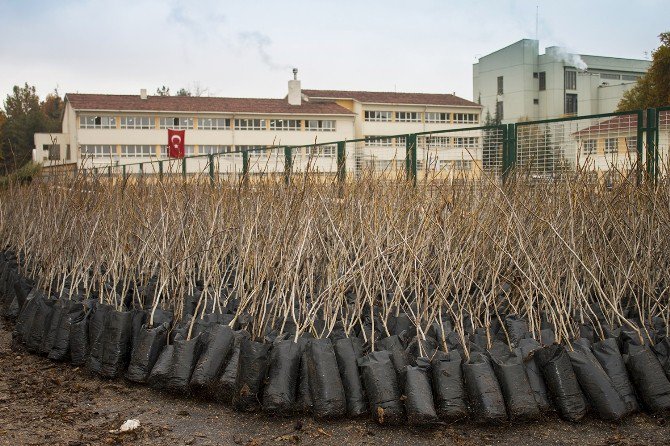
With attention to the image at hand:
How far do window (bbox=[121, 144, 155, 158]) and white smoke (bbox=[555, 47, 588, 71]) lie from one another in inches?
1231

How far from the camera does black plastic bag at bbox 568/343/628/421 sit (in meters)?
3.53

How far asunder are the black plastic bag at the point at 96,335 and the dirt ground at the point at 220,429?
0.40 m

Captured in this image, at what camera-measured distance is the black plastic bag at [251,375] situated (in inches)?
149

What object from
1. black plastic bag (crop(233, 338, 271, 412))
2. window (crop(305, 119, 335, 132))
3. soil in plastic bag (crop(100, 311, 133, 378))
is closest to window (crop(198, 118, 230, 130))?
window (crop(305, 119, 335, 132))

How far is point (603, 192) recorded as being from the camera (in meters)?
4.87

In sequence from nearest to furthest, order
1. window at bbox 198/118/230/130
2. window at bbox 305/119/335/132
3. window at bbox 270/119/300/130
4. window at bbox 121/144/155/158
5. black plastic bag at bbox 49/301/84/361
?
black plastic bag at bbox 49/301/84/361, window at bbox 121/144/155/158, window at bbox 198/118/230/130, window at bbox 305/119/335/132, window at bbox 270/119/300/130

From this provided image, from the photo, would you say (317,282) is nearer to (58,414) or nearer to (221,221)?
(221,221)

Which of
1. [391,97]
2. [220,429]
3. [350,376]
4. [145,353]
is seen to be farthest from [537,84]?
[220,429]

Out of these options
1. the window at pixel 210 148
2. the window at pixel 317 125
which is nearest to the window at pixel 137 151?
the window at pixel 210 148

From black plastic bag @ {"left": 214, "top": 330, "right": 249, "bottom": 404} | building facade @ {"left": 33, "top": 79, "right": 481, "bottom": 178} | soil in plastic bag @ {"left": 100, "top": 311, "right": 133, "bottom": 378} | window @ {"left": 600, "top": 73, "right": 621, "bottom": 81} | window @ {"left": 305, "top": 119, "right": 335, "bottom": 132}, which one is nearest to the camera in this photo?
black plastic bag @ {"left": 214, "top": 330, "right": 249, "bottom": 404}

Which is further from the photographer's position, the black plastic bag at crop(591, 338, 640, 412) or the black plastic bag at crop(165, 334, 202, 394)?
the black plastic bag at crop(165, 334, 202, 394)

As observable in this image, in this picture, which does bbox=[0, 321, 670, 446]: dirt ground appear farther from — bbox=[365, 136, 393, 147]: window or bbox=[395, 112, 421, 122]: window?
bbox=[395, 112, 421, 122]: window

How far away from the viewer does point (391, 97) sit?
172ft

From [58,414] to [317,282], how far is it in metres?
2.18
